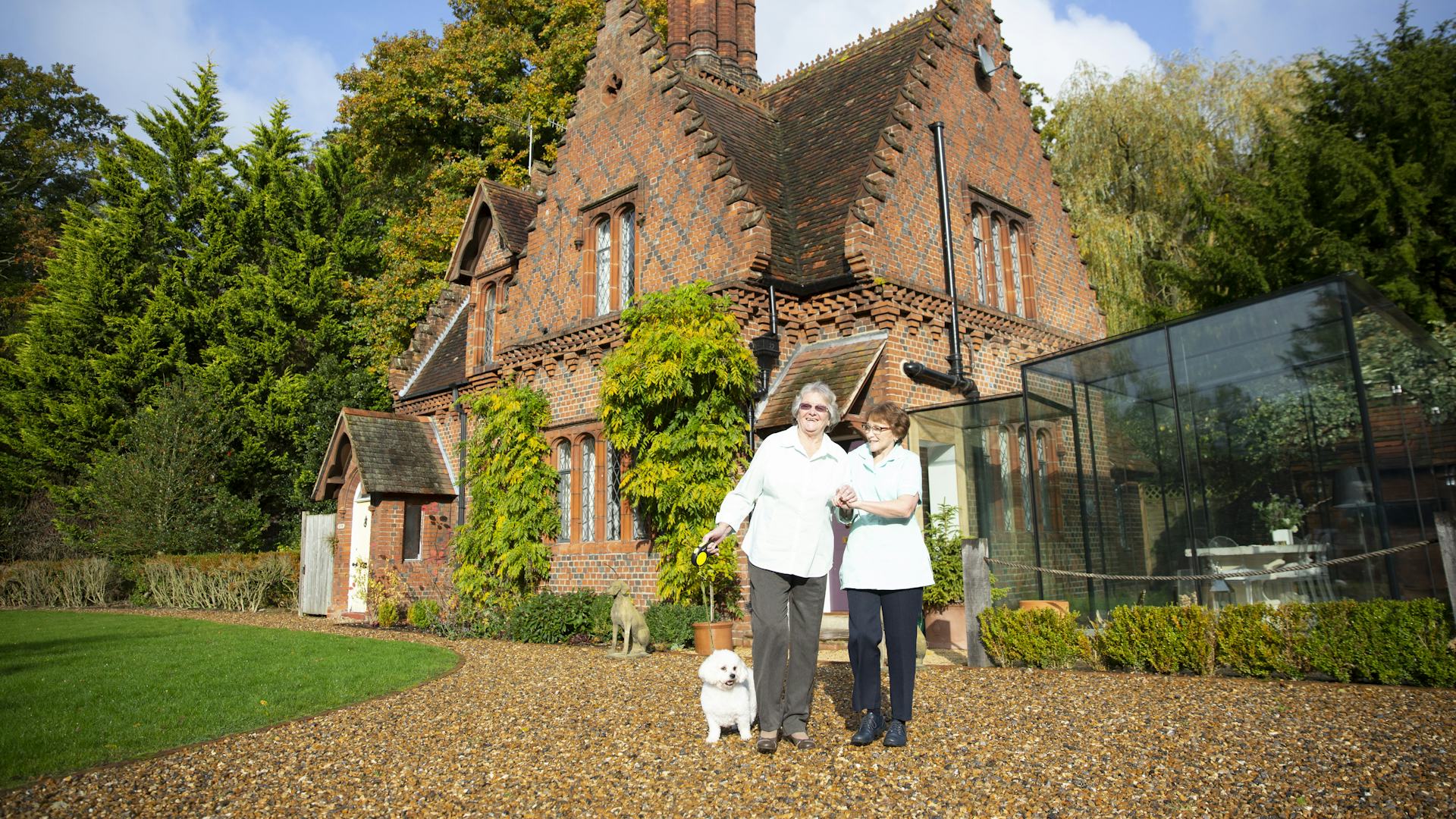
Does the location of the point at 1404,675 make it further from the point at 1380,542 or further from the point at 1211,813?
the point at 1211,813

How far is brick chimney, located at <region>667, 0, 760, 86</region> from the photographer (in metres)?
17.8

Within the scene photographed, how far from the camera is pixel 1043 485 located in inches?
394

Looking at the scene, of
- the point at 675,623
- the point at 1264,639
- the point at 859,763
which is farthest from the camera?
the point at 675,623

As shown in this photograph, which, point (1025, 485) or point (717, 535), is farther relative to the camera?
point (1025, 485)

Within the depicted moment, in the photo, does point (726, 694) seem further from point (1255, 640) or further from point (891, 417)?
point (1255, 640)

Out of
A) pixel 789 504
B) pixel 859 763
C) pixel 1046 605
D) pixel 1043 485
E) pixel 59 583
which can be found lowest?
pixel 859 763

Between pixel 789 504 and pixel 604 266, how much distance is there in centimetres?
1075

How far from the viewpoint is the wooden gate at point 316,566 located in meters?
18.8

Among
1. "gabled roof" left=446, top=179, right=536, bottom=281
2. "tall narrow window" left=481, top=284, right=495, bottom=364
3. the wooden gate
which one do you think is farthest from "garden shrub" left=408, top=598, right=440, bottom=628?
"gabled roof" left=446, top=179, right=536, bottom=281

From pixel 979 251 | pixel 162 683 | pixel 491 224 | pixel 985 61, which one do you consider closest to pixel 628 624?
pixel 162 683

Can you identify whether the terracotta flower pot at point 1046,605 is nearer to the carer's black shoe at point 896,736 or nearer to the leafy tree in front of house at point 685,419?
the leafy tree in front of house at point 685,419

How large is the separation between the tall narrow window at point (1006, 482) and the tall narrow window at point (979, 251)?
4.12 metres

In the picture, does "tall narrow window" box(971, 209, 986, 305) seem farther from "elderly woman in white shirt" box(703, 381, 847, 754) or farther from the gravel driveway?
"elderly woman in white shirt" box(703, 381, 847, 754)

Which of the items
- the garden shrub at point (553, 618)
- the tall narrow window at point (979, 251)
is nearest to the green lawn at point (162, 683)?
the garden shrub at point (553, 618)
